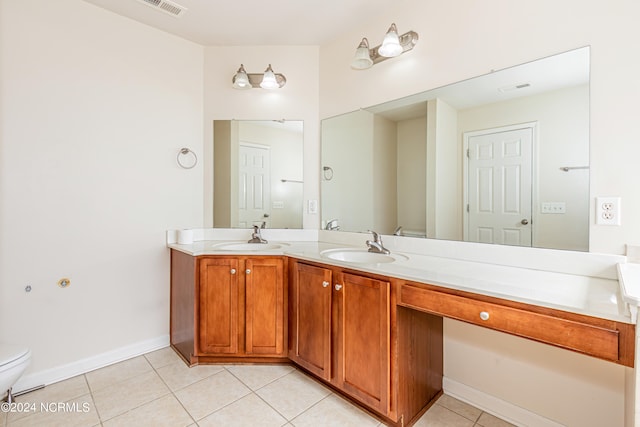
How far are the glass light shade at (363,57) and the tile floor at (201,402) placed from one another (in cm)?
212

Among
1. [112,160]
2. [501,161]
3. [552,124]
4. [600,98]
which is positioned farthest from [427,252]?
[112,160]

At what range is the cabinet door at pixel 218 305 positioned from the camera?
2.04 m

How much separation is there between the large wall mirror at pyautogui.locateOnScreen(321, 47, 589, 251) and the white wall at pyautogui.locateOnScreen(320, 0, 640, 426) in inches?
2.3

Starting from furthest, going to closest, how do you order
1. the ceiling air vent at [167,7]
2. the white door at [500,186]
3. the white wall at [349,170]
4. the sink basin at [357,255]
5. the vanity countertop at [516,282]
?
the white wall at [349,170] → the ceiling air vent at [167,7] → the sink basin at [357,255] → the white door at [500,186] → the vanity countertop at [516,282]

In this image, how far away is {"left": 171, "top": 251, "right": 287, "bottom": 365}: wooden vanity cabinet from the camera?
2.03 m

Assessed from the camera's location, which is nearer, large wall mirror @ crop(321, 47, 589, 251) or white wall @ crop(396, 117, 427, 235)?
large wall mirror @ crop(321, 47, 589, 251)

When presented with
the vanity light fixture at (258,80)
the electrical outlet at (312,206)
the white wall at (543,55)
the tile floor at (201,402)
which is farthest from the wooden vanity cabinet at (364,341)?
the vanity light fixture at (258,80)

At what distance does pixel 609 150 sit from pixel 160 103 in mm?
2842

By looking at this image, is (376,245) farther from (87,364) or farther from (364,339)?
(87,364)

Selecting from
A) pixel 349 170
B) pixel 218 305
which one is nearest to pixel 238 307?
pixel 218 305

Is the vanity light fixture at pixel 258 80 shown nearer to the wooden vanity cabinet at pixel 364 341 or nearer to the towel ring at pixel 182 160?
the towel ring at pixel 182 160

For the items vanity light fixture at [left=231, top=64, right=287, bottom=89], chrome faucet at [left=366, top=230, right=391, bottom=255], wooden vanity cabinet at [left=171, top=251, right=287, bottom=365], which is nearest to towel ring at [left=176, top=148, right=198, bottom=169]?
vanity light fixture at [left=231, top=64, right=287, bottom=89]

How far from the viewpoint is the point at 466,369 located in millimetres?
1702

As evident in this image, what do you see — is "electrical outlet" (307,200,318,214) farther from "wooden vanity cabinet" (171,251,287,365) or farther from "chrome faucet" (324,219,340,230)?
"wooden vanity cabinet" (171,251,287,365)
